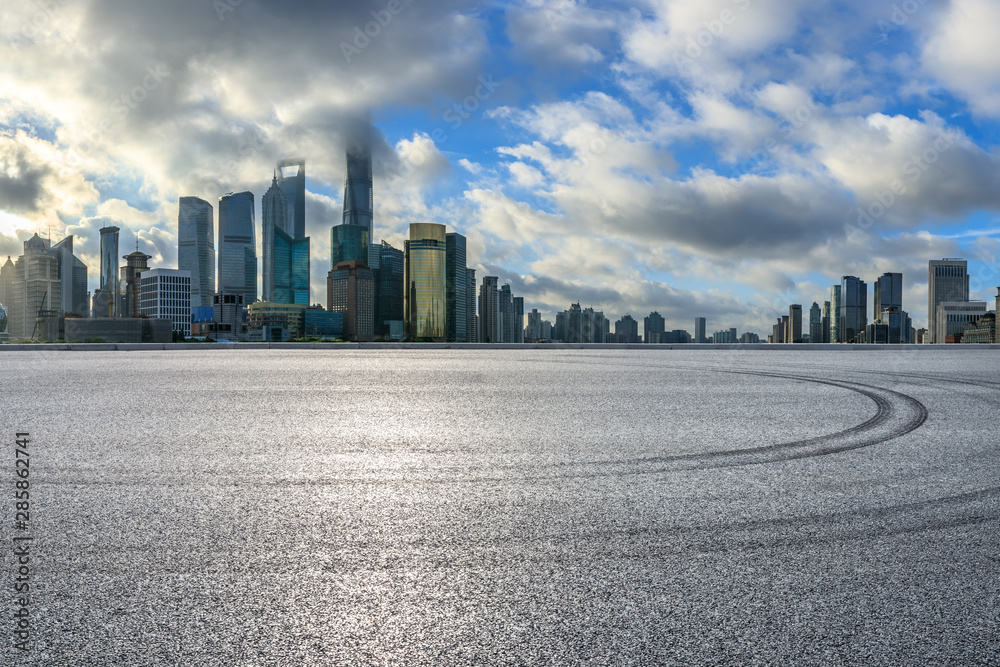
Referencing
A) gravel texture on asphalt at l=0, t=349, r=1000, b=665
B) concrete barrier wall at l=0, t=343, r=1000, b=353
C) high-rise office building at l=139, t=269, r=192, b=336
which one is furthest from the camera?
high-rise office building at l=139, t=269, r=192, b=336

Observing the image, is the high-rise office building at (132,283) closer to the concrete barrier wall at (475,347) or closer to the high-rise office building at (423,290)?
the high-rise office building at (423,290)

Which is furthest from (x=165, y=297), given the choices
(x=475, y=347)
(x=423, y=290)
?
(x=475, y=347)

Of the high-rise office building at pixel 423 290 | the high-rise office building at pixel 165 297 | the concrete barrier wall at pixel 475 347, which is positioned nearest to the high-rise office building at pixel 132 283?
the high-rise office building at pixel 165 297

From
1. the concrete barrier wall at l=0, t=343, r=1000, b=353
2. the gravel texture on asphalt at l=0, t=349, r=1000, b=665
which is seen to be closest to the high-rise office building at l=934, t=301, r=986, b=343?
the concrete barrier wall at l=0, t=343, r=1000, b=353

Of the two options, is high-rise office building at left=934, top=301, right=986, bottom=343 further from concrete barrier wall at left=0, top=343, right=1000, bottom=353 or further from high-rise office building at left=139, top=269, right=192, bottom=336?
high-rise office building at left=139, top=269, right=192, bottom=336

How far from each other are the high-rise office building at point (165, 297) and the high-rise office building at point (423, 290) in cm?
9453

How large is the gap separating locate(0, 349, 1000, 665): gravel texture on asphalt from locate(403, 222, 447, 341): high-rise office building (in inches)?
4764

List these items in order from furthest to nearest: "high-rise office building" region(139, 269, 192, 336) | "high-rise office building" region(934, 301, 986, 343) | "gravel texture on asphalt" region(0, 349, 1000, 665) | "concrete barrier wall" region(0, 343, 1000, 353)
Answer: "high-rise office building" region(139, 269, 192, 336)
"high-rise office building" region(934, 301, 986, 343)
"concrete barrier wall" region(0, 343, 1000, 353)
"gravel texture on asphalt" region(0, 349, 1000, 665)

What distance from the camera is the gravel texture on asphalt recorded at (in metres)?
2.72

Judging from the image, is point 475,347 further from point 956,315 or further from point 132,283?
point 132,283

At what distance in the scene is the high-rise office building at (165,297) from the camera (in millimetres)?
190125

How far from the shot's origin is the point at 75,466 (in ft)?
18.7

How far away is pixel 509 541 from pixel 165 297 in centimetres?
21613

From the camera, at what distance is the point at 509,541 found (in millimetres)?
3777
